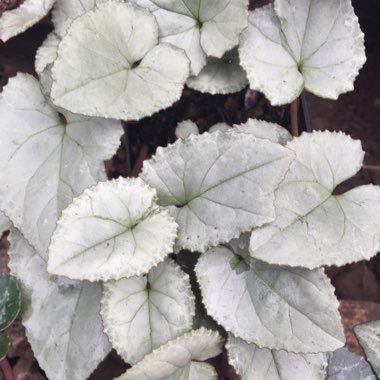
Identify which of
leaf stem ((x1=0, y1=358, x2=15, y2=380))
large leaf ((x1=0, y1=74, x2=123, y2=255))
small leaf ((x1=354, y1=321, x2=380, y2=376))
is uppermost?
large leaf ((x1=0, y1=74, x2=123, y2=255))

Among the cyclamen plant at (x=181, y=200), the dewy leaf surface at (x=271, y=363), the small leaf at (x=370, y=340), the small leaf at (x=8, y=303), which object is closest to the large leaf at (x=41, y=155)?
the cyclamen plant at (x=181, y=200)


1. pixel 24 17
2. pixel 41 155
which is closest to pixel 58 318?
pixel 41 155

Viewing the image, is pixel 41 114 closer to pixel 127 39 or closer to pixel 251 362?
pixel 127 39

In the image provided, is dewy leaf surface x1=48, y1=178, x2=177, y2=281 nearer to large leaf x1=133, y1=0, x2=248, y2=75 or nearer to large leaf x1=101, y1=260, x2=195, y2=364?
large leaf x1=101, y1=260, x2=195, y2=364

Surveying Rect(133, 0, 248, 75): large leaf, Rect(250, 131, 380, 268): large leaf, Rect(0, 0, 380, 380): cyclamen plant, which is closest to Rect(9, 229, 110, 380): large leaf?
Rect(0, 0, 380, 380): cyclamen plant

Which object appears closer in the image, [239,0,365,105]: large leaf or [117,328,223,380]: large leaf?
[117,328,223,380]: large leaf
